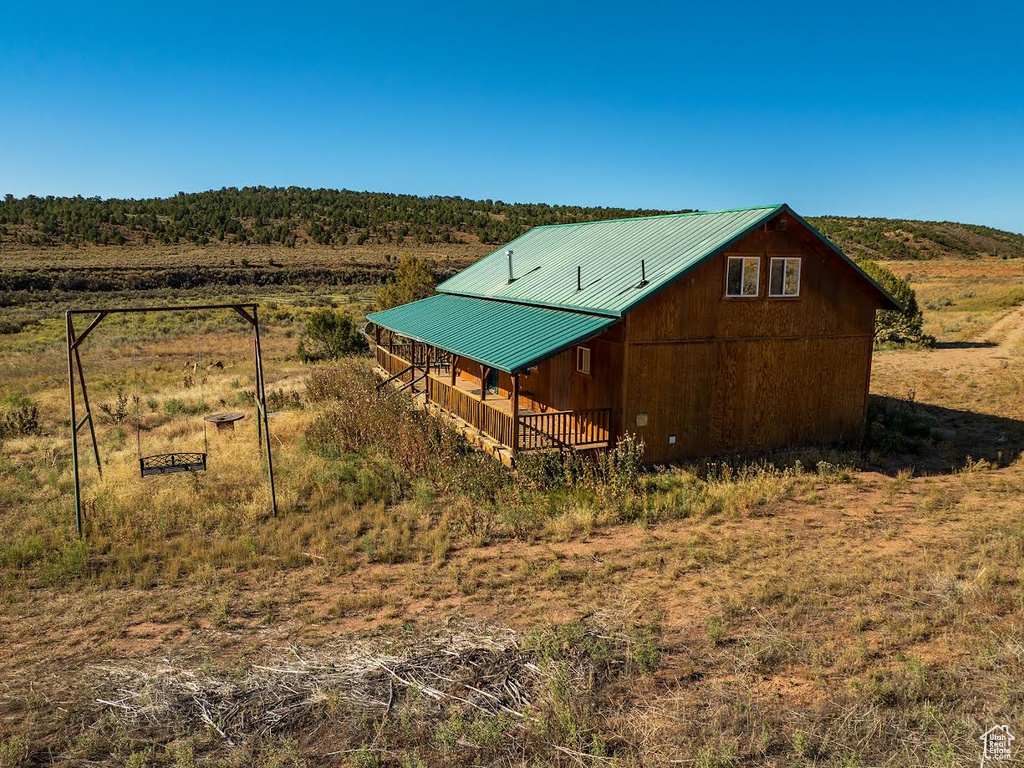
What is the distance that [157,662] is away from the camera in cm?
755

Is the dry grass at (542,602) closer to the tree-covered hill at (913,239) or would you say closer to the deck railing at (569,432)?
the deck railing at (569,432)

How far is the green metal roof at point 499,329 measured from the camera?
13461 millimetres

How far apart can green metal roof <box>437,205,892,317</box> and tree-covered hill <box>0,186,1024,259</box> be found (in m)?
54.6

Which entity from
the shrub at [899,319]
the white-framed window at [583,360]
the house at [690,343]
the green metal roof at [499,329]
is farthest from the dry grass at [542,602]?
the shrub at [899,319]

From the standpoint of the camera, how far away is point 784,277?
15320 mm

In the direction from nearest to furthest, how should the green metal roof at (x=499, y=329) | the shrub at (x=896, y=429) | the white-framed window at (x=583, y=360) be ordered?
the green metal roof at (x=499, y=329) → the white-framed window at (x=583, y=360) → the shrub at (x=896, y=429)

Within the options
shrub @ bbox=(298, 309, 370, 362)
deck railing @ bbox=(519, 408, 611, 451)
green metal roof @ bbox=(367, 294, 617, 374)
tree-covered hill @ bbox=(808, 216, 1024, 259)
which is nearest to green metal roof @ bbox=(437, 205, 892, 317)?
green metal roof @ bbox=(367, 294, 617, 374)

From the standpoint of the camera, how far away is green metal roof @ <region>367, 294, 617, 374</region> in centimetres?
1346

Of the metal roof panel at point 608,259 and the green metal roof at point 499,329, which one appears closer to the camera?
the green metal roof at point 499,329

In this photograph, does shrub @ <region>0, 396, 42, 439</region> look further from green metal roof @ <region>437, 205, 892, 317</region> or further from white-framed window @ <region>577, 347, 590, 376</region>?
white-framed window @ <region>577, 347, 590, 376</region>

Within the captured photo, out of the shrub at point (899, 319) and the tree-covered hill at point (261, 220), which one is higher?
the tree-covered hill at point (261, 220)

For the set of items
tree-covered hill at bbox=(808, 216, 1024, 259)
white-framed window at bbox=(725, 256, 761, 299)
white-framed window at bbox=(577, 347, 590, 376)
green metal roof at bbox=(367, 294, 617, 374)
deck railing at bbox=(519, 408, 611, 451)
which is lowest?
deck railing at bbox=(519, 408, 611, 451)

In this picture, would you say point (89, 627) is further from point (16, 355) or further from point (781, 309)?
point (16, 355)

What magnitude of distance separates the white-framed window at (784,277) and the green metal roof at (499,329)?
3990 mm
